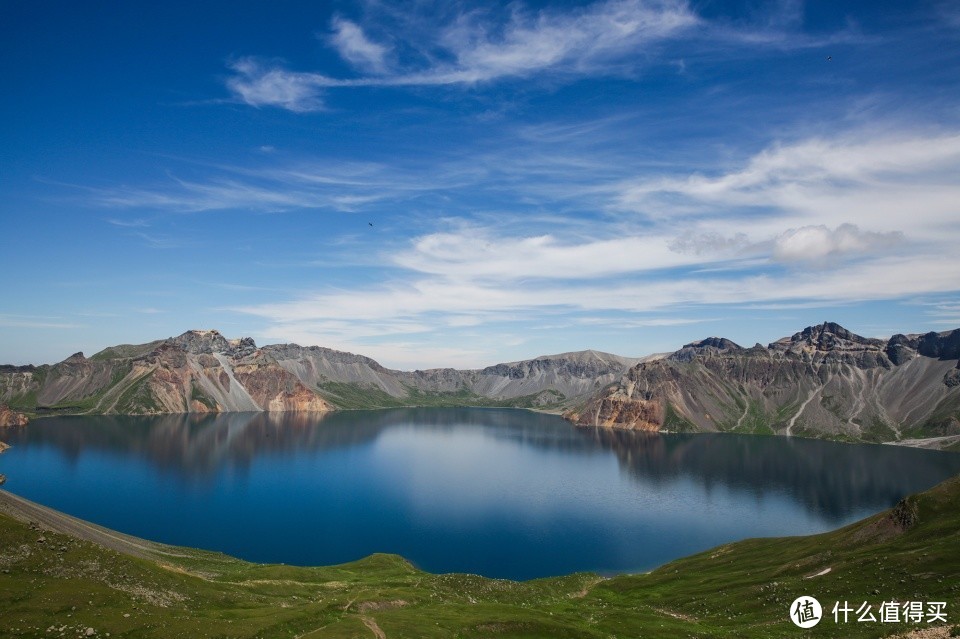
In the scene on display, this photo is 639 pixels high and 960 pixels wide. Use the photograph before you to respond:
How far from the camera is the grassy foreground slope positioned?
156ft

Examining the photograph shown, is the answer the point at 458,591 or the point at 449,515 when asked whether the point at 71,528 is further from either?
the point at 449,515

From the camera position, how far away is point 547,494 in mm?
179750

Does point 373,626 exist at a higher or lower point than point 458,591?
higher

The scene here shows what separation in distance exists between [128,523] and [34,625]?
109 metres

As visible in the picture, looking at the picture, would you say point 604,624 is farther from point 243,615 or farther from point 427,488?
point 427,488

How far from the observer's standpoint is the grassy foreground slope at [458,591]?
4747 centimetres

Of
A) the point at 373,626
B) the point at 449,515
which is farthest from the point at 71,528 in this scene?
the point at 449,515

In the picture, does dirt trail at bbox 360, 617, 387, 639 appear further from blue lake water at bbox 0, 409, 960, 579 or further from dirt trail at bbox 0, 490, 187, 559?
blue lake water at bbox 0, 409, 960, 579

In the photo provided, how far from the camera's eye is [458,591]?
79750 millimetres

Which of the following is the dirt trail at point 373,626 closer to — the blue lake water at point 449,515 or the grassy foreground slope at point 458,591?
the grassy foreground slope at point 458,591

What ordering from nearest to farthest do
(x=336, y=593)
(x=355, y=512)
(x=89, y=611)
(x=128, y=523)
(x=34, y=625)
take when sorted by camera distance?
(x=34, y=625) → (x=89, y=611) → (x=336, y=593) → (x=128, y=523) → (x=355, y=512)

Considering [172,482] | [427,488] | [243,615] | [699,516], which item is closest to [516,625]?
[243,615]

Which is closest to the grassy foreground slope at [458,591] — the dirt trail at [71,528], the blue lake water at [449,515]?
the dirt trail at [71,528]

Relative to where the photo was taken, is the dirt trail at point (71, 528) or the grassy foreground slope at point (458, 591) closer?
the grassy foreground slope at point (458, 591)
